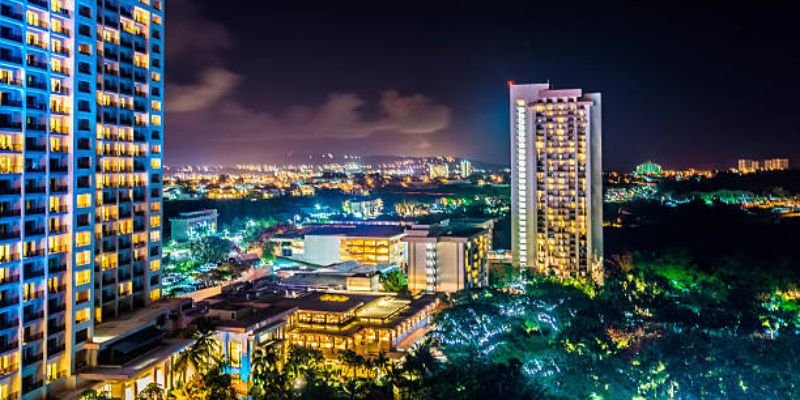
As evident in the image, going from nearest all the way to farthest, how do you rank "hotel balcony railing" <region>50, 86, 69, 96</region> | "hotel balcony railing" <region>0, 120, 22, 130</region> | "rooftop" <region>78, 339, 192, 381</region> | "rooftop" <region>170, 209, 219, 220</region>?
1. "hotel balcony railing" <region>0, 120, 22, 130</region>
2. "hotel balcony railing" <region>50, 86, 69, 96</region>
3. "rooftop" <region>78, 339, 192, 381</region>
4. "rooftop" <region>170, 209, 219, 220</region>

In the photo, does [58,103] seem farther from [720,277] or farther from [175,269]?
[720,277]

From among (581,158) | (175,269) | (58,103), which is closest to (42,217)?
(58,103)

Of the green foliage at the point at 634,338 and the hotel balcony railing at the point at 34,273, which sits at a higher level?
the hotel balcony railing at the point at 34,273

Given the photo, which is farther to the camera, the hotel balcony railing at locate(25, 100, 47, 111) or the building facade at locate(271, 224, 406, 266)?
the building facade at locate(271, 224, 406, 266)

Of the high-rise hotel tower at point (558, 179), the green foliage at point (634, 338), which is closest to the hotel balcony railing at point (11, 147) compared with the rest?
the green foliage at point (634, 338)

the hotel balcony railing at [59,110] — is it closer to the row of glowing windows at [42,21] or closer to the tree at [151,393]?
the row of glowing windows at [42,21]

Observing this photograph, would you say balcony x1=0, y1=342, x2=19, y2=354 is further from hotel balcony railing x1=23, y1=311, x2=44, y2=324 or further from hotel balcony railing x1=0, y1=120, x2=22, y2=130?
hotel balcony railing x1=0, y1=120, x2=22, y2=130

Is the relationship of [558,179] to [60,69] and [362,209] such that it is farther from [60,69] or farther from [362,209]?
[362,209]

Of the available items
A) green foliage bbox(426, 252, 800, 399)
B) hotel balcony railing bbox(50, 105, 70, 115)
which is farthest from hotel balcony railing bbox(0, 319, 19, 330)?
green foliage bbox(426, 252, 800, 399)
